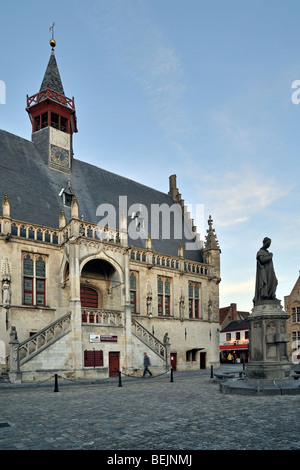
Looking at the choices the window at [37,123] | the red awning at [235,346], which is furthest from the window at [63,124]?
the red awning at [235,346]

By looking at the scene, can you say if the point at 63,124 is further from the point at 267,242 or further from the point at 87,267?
the point at 267,242

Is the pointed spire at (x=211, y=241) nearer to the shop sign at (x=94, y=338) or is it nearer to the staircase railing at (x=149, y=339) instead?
the staircase railing at (x=149, y=339)

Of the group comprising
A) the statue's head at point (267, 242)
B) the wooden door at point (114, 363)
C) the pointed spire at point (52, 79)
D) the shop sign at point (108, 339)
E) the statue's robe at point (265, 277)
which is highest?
the pointed spire at point (52, 79)

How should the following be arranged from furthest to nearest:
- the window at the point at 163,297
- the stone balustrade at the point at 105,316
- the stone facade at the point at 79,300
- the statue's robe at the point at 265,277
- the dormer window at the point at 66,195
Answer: the window at the point at 163,297 → the dormer window at the point at 66,195 → the stone balustrade at the point at 105,316 → the stone facade at the point at 79,300 → the statue's robe at the point at 265,277

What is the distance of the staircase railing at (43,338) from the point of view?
19.8m

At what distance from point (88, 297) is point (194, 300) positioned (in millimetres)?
10530

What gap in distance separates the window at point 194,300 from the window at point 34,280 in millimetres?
13606

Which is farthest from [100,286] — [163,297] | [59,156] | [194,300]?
[59,156]

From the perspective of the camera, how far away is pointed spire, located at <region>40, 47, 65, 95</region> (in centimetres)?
3388

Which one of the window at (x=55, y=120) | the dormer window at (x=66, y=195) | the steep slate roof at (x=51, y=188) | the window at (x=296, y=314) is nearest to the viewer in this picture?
the steep slate roof at (x=51, y=188)

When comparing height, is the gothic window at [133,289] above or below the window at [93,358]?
above

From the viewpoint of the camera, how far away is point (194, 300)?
1328 inches

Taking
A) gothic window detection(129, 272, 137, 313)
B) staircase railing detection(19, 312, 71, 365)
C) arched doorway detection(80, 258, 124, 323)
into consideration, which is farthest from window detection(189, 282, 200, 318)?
staircase railing detection(19, 312, 71, 365)

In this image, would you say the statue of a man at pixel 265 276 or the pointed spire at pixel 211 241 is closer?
the statue of a man at pixel 265 276
